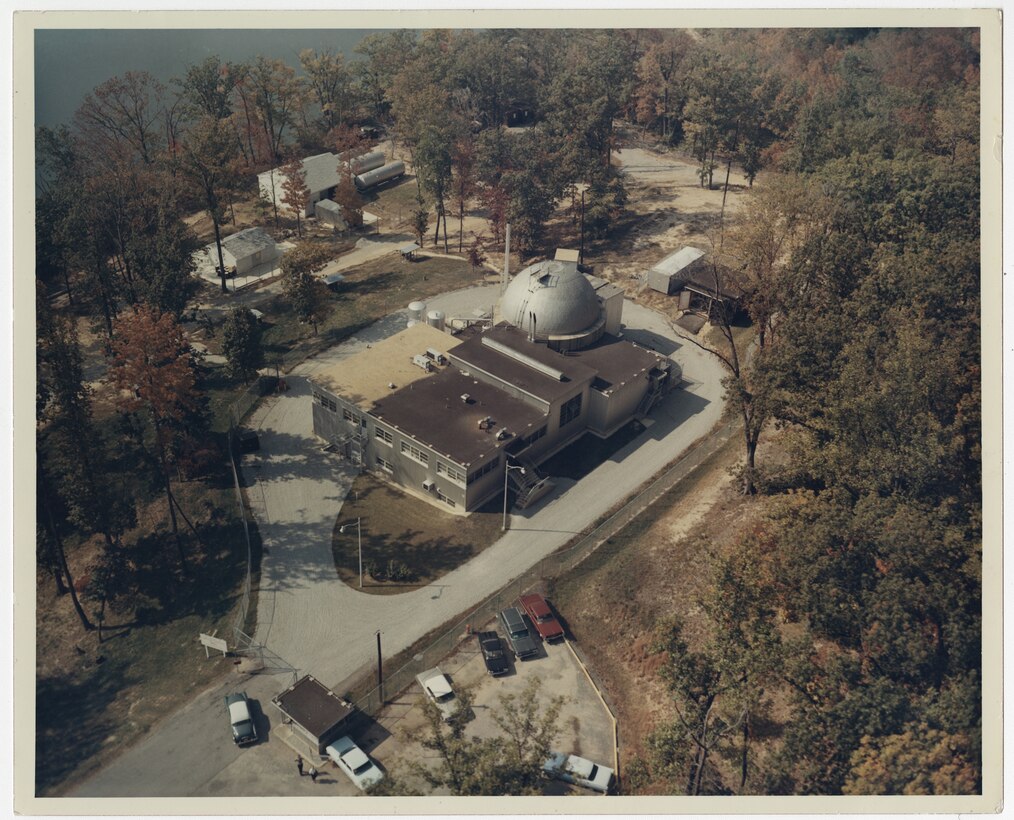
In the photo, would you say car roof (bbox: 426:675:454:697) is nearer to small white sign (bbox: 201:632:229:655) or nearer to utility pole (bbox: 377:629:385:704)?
utility pole (bbox: 377:629:385:704)

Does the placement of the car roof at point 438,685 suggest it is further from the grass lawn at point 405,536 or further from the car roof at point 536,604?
the grass lawn at point 405,536

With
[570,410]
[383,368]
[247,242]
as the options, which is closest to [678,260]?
[570,410]

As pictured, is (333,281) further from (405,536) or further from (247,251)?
(405,536)

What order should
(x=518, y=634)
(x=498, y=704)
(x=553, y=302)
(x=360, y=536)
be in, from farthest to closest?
1. (x=553, y=302)
2. (x=360, y=536)
3. (x=518, y=634)
4. (x=498, y=704)

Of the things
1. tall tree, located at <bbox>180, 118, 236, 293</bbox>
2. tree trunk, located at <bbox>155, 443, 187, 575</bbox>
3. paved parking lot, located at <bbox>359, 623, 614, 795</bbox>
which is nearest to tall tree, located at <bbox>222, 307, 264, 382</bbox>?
tree trunk, located at <bbox>155, 443, 187, 575</bbox>

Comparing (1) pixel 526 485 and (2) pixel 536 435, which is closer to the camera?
(1) pixel 526 485

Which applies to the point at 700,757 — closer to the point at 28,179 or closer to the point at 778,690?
the point at 778,690
